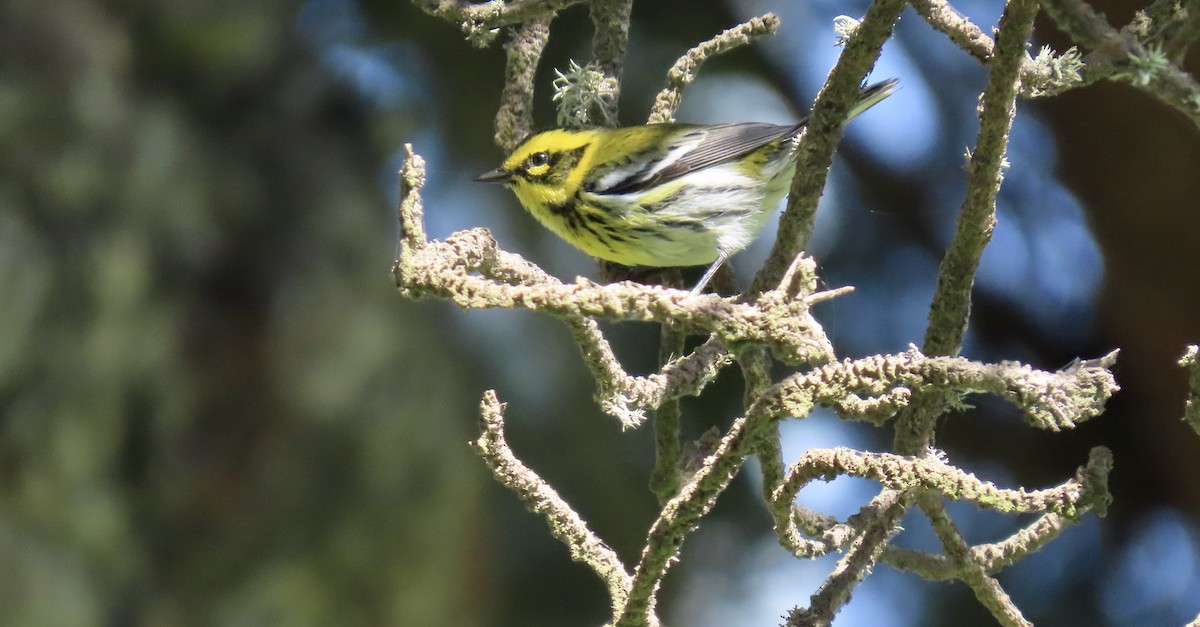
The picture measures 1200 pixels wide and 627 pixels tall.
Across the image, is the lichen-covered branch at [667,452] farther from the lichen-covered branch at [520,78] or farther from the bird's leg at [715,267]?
the lichen-covered branch at [520,78]

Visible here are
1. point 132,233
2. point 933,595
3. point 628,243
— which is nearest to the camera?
point 628,243

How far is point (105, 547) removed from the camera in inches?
112

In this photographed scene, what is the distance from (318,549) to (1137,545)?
2.10 metres

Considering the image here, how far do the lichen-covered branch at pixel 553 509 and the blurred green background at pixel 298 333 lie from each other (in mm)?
1662

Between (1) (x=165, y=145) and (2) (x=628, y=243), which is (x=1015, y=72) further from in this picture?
(1) (x=165, y=145)

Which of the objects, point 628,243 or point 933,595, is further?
point 933,595

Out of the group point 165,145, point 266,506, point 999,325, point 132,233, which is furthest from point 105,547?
point 999,325

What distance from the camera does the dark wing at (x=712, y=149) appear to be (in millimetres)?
1703

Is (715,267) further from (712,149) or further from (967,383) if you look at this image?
(967,383)

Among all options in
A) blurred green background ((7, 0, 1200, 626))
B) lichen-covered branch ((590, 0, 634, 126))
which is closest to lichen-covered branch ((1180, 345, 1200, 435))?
lichen-covered branch ((590, 0, 634, 126))

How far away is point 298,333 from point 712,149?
5.39 ft

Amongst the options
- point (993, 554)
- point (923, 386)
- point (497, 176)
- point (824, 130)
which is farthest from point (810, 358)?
point (497, 176)

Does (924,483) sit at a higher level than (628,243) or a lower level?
lower

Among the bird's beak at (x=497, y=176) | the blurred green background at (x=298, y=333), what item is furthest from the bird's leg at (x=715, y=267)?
A: the blurred green background at (x=298, y=333)
